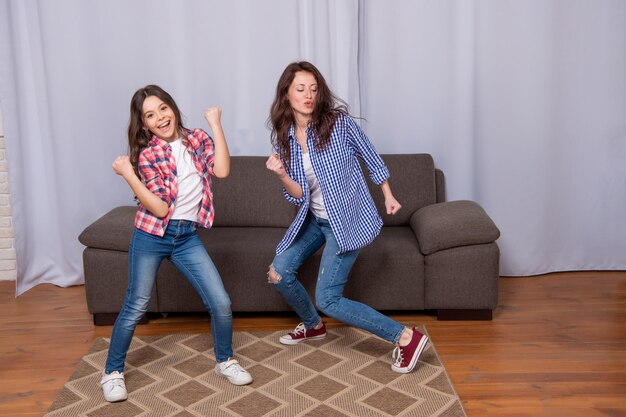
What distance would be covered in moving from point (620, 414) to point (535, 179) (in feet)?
5.99

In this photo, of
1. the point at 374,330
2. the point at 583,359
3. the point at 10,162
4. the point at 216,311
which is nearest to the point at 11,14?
the point at 10,162

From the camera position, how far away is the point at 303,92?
2807mm

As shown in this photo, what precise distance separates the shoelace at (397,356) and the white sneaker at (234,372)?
1.83ft

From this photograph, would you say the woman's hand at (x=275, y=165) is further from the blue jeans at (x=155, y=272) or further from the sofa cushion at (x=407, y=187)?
the sofa cushion at (x=407, y=187)

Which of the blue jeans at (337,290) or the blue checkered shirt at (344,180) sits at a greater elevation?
the blue checkered shirt at (344,180)

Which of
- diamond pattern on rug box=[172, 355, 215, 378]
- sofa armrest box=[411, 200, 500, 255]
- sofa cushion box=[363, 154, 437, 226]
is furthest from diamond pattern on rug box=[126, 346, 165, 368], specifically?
sofa cushion box=[363, 154, 437, 226]

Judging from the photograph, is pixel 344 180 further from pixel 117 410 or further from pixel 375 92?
pixel 375 92

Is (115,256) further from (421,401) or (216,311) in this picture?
(421,401)

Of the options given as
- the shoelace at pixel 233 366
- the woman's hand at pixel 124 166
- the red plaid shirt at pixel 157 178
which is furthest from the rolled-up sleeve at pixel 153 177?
the shoelace at pixel 233 366

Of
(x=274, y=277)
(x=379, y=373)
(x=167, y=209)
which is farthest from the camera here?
(x=274, y=277)

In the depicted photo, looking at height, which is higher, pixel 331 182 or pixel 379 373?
pixel 331 182

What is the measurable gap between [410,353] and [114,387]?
3.61ft

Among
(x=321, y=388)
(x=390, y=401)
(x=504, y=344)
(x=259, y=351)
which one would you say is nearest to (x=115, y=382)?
(x=259, y=351)

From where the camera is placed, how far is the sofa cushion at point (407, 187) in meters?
3.85
